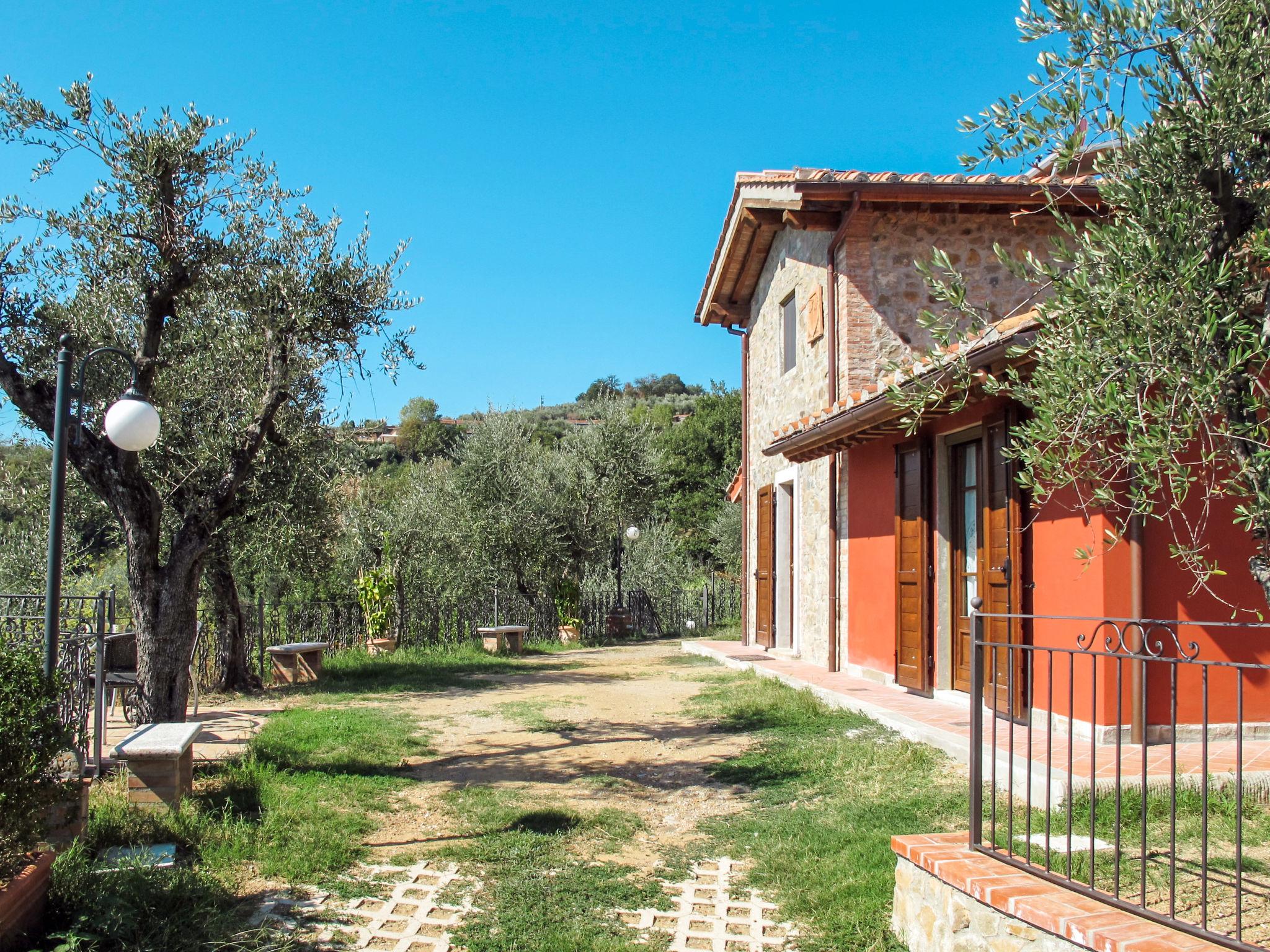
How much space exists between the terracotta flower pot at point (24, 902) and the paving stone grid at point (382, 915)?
82 centimetres

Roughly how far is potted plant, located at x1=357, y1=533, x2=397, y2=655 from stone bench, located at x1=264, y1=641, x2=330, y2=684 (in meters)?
2.56

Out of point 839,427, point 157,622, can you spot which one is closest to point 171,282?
point 157,622

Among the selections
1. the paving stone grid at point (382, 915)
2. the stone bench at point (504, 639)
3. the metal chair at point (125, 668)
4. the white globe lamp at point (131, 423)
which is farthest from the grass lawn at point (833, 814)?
the stone bench at point (504, 639)

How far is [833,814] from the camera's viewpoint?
5281 mm

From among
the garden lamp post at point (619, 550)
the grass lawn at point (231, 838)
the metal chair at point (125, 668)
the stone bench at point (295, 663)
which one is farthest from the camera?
the garden lamp post at point (619, 550)

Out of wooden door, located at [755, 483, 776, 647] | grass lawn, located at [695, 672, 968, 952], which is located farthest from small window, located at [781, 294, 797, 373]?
grass lawn, located at [695, 672, 968, 952]

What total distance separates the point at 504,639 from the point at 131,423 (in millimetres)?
11138

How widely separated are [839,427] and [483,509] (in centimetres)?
1046

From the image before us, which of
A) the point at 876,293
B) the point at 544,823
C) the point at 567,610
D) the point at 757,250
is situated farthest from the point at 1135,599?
the point at 567,610

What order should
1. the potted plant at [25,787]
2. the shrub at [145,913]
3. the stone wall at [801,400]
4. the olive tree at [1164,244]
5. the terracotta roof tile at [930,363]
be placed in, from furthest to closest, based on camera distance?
1. the stone wall at [801,400]
2. the terracotta roof tile at [930,363]
3. the shrub at [145,913]
4. the potted plant at [25,787]
5. the olive tree at [1164,244]

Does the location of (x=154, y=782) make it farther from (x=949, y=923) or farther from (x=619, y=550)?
(x=619, y=550)

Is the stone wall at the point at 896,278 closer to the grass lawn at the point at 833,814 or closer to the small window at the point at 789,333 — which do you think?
the small window at the point at 789,333

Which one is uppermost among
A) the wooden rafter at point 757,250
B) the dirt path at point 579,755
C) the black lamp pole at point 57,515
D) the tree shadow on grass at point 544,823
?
the wooden rafter at point 757,250

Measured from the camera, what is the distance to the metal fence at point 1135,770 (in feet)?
9.91
